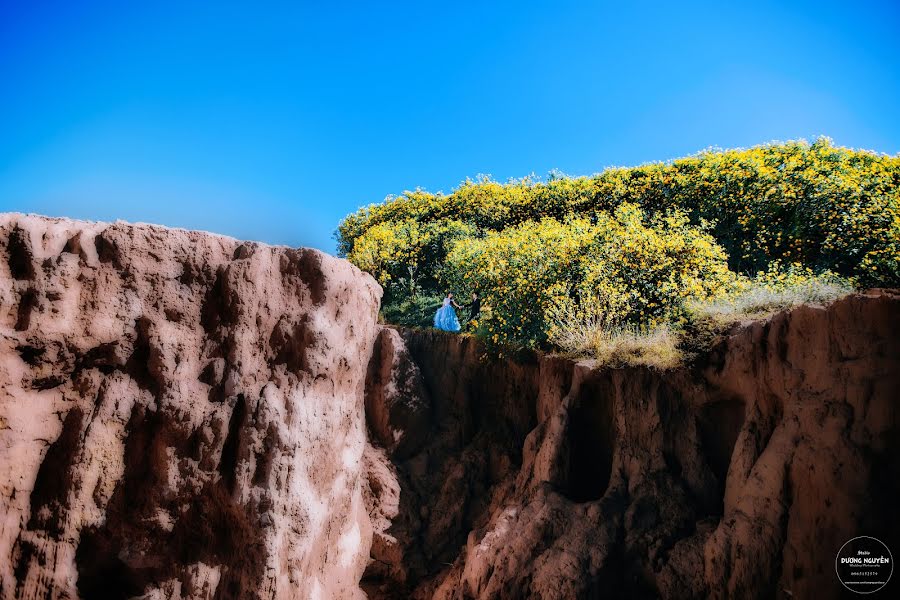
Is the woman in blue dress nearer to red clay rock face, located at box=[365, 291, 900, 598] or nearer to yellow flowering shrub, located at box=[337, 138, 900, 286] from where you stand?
red clay rock face, located at box=[365, 291, 900, 598]

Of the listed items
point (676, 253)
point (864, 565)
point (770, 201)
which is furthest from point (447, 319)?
point (864, 565)

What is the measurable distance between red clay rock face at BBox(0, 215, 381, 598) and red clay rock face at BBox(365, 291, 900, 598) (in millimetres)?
2483

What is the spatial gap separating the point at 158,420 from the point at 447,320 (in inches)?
233

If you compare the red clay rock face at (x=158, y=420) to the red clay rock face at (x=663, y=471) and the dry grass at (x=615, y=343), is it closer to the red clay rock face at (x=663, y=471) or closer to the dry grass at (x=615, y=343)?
the red clay rock face at (x=663, y=471)

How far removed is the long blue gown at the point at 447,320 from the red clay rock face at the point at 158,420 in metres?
4.46

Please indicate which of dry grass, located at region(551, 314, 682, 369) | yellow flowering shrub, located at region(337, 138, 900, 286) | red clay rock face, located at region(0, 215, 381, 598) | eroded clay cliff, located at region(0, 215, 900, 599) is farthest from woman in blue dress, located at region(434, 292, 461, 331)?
yellow flowering shrub, located at region(337, 138, 900, 286)

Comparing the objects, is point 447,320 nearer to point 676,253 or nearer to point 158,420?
point 676,253

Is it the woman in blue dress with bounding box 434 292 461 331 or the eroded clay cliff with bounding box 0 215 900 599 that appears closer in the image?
the eroded clay cliff with bounding box 0 215 900 599

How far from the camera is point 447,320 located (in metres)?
10.1

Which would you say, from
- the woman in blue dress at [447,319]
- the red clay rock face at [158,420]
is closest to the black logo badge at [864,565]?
the red clay rock face at [158,420]

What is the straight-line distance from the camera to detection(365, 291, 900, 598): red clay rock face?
4715 millimetres

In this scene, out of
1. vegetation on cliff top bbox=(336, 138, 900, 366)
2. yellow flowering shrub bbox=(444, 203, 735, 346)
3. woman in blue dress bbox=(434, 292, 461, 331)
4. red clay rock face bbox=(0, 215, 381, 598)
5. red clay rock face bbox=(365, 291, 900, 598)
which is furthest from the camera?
woman in blue dress bbox=(434, 292, 461, 331)

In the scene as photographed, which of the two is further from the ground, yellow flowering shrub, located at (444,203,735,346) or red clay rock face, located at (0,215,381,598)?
yellow flowering shrub, located at (444,203,735,346)

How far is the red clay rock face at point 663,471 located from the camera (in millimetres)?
4715
